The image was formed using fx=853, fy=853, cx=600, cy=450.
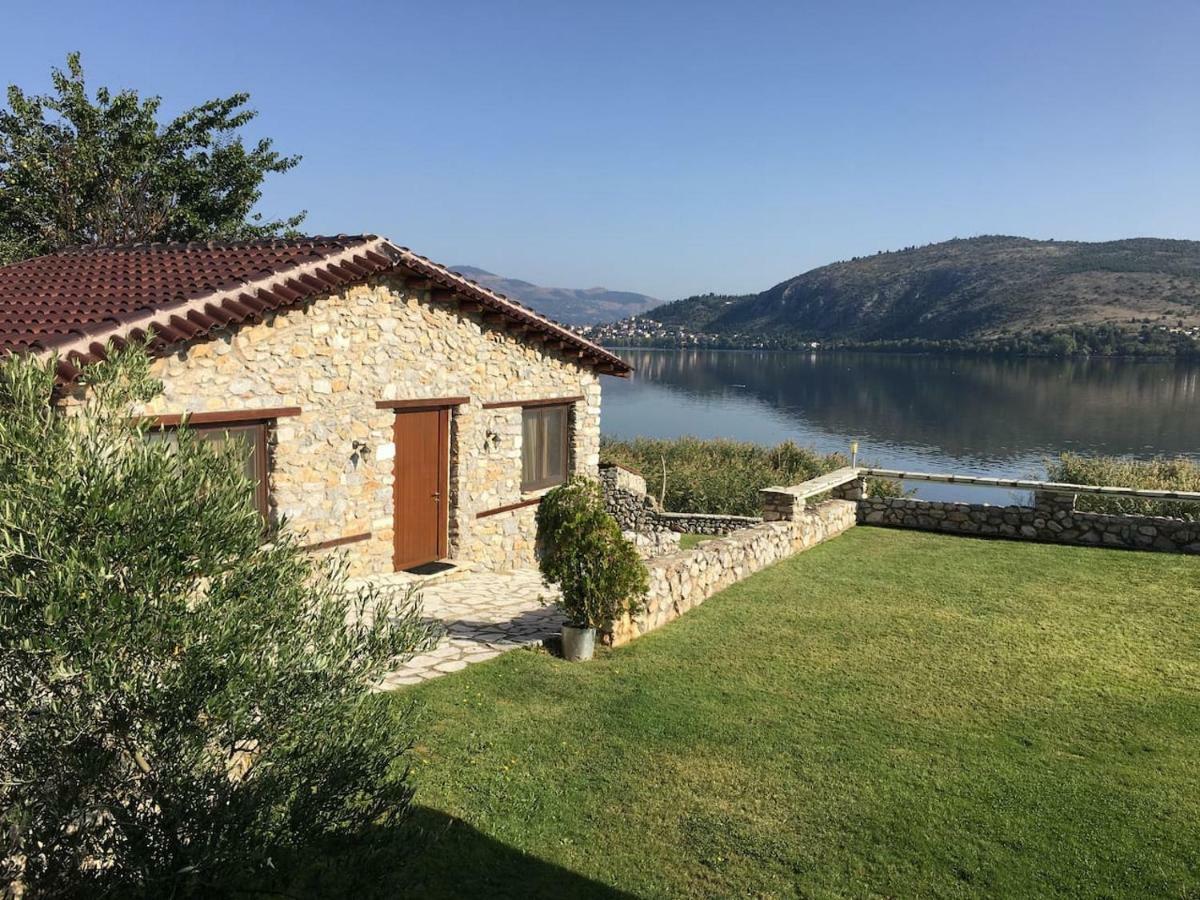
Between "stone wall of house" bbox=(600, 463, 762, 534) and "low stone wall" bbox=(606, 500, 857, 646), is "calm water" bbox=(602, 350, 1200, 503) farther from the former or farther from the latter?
"low stone wall" bbox=(606, 500, 857, 646)

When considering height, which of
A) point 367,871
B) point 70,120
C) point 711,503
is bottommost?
point 711,503

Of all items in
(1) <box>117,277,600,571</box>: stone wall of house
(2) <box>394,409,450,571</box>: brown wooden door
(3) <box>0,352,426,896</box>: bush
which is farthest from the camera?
(2) <box>394,409,450,571</box>: brown wooden door

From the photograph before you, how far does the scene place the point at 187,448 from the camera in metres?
3.71

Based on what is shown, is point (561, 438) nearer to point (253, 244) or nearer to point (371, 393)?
point (371, 393)

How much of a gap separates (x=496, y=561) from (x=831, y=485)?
7482mm

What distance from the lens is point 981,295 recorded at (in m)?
126

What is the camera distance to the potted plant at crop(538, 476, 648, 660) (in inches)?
370

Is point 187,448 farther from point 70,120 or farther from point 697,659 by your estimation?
point 70,120

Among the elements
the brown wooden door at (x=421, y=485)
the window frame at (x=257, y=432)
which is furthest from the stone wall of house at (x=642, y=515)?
the window frame at (x=257, y=432)

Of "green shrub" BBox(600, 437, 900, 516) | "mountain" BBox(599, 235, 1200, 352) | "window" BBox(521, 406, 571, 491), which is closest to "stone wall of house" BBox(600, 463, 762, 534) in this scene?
"green shrub" BBox(600, 437, 900, 516)

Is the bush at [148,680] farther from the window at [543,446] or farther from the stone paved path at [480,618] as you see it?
the window at [543,446]

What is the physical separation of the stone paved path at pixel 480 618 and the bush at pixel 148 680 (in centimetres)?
422

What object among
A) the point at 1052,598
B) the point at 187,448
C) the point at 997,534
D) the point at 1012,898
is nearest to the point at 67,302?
the point at 187,448

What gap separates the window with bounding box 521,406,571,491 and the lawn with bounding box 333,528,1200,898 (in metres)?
5.06
